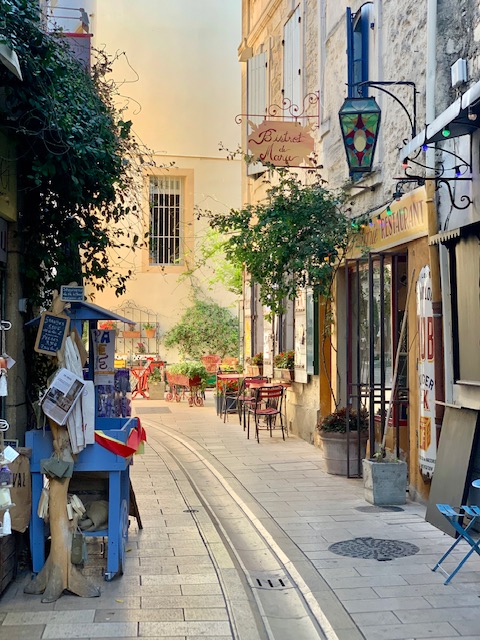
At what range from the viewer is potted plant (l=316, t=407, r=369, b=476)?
33.4 ft

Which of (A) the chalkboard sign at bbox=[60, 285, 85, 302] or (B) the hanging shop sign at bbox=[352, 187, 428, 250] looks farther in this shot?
(B) the hanging shop sign at bbox=[352, 187, 428, 250]

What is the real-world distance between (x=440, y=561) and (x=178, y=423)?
10.9 m

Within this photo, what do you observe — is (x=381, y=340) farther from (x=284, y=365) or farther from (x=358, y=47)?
(x=284, y=365)

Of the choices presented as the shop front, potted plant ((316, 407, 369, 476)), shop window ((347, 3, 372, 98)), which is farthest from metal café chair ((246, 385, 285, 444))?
shop window ((347, 3, 372, 98))

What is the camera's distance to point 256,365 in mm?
17797

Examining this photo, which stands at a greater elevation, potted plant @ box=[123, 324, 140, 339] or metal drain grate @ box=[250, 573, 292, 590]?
potted plant @ box=[123, 324, 140, 339]

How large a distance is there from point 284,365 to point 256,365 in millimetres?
3241

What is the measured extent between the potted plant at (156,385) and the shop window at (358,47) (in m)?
12.7

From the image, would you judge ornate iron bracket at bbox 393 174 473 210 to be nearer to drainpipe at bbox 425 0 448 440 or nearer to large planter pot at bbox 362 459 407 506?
drainpipe at bbox 425 0 448 440

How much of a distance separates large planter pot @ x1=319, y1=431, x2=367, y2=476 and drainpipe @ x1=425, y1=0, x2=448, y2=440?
2.22m

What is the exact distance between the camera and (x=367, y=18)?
10562 mm

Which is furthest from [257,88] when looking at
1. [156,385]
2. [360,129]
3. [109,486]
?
[109,486]

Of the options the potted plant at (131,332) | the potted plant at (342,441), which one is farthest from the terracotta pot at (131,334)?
the potted plant at (342,441)

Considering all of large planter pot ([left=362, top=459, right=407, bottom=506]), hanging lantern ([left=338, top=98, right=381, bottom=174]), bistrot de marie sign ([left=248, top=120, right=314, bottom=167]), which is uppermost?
bistrot de marie sign ([left=248, top=120, right=314, bottom=167])
